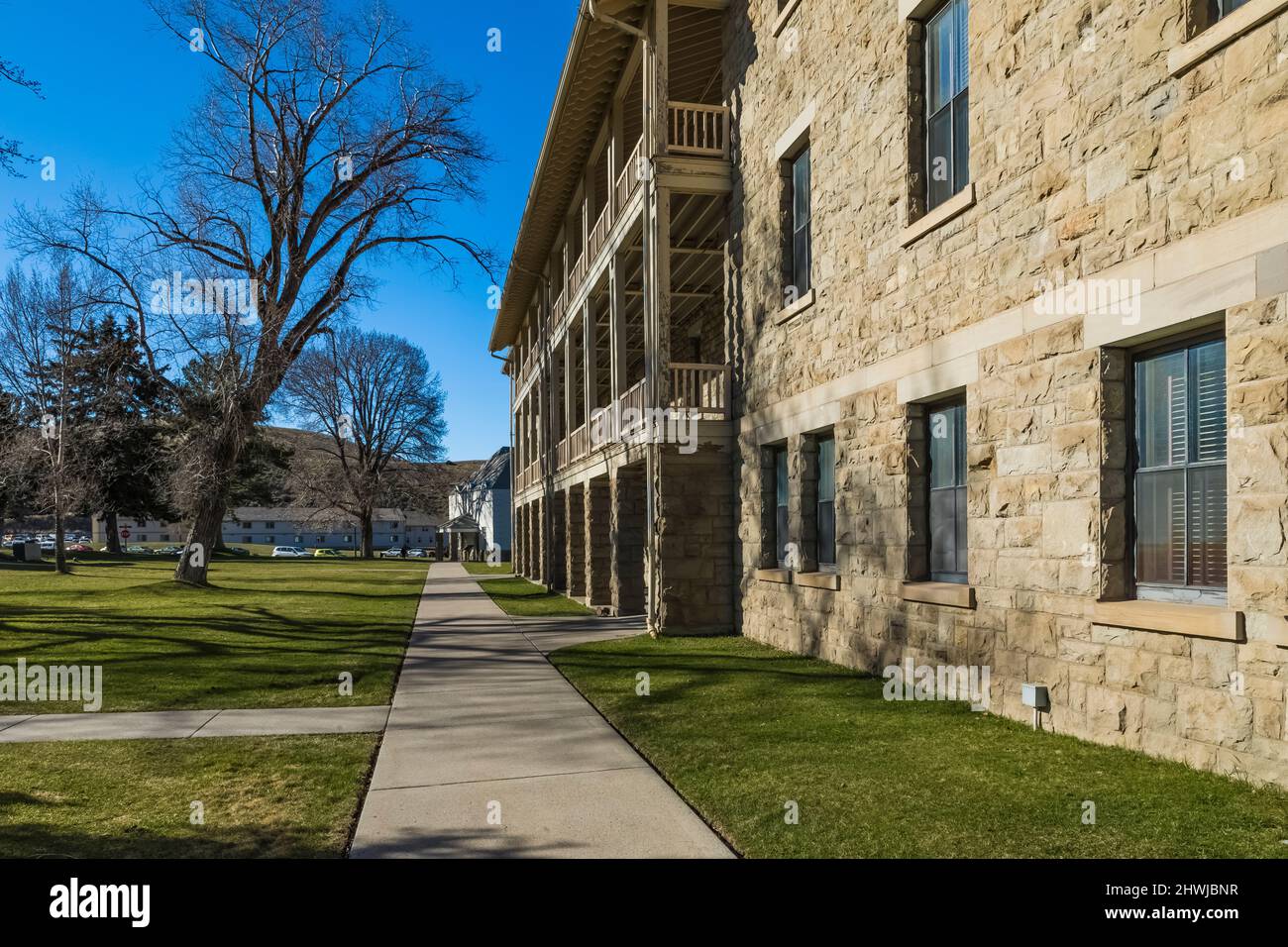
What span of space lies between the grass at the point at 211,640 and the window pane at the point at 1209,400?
7.44m

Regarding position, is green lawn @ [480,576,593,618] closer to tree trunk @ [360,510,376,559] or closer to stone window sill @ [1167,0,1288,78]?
stone window sill @ [1167,0,1288,78]

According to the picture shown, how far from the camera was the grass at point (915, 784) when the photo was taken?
4.48 meters

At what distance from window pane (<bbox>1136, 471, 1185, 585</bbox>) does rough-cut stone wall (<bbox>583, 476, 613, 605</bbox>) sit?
1390 cm

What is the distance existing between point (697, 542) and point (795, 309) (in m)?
4.16

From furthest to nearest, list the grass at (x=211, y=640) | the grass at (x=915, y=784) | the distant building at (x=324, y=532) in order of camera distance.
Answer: the distant building at (x=324, y=532)
the grass at (x=211, y=640)
the grass at (x=915, y=784)

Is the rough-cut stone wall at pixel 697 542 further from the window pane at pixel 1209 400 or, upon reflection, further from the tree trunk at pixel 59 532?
the tree trunk at pixel 59 532

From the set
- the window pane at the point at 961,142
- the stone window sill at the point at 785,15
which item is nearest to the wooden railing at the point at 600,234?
the stone window sill at the point at 785,15

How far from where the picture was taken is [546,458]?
1012 inches

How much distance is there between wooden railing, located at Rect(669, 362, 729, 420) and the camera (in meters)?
13.9

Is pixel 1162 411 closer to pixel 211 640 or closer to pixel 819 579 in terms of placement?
pixel 819 579

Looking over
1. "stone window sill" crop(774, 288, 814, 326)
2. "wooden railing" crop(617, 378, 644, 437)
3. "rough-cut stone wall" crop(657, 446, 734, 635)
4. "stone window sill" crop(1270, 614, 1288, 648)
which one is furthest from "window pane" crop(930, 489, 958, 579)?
"wooden railing" crop(617, 378, 644, 437)

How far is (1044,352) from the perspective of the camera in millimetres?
6949

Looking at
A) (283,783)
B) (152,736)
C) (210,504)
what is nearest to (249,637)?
(152,736)

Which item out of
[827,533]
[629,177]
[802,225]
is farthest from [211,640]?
[802,225]
